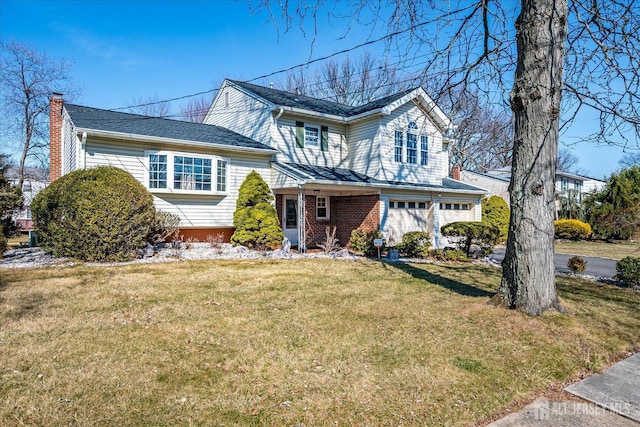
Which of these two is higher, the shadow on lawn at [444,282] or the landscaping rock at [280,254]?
the landscaping rock at [280,254]

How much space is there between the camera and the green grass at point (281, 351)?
9.77 feet

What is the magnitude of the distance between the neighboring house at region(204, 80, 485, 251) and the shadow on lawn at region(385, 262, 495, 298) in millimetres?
4408

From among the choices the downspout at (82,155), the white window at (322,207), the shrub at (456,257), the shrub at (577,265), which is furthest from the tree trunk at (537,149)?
the downspout at (82,155)

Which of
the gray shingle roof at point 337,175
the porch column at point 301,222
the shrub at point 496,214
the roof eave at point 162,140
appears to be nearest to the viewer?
the roof eave at point 162,140

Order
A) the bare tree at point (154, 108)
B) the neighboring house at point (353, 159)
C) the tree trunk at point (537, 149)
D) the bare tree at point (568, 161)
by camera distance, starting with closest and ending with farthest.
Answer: the tree trunk at point (537, 149), the neighboring house at point (353, 159), the bare tree at point (154, 108), the bare tree at point (568, 161)

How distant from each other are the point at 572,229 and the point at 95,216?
24.8 m

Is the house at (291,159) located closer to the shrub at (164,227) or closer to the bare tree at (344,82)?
the shrub at (164,227)

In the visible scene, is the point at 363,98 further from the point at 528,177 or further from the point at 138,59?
the point at 528,177

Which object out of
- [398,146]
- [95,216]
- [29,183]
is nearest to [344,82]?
[398,146]

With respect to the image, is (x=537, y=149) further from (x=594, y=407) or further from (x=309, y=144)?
(x=309, y=144)

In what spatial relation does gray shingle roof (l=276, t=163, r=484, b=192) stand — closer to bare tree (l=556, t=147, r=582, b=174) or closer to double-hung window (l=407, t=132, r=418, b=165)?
double-hung window (l=407, t=132, r=418, b=165)

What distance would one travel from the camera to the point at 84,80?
93.9ft

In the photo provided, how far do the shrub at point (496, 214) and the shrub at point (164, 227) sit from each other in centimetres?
1620

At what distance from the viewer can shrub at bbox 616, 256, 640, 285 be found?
27.1 ft
